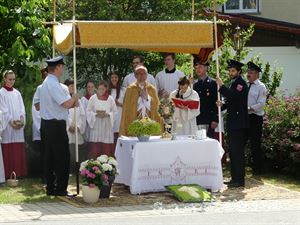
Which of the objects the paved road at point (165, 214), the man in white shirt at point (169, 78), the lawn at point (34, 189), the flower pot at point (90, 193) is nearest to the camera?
the paved road at point (165, 214)

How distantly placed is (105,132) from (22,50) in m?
2.31

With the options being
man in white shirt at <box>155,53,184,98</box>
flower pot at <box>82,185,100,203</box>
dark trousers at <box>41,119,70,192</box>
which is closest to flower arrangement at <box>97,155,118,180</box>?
flower pot at <box>82,185,100,203</box>

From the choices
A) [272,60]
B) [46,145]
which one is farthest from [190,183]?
[272,60]

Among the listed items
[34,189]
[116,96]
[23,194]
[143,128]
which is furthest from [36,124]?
[143,128]

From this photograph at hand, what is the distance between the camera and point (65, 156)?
42.4 feet

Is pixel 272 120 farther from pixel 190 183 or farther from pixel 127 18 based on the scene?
pixel 127 18

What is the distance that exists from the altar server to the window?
574 inches

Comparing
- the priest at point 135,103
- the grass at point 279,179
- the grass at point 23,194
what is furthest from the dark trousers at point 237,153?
the grass at point 23,194

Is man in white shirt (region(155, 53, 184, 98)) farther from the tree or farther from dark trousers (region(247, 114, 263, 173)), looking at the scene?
the tree

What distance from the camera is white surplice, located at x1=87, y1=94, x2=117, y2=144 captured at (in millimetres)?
15412

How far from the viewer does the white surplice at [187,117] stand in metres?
14.3

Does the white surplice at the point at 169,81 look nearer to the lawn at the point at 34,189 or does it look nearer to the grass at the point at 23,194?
the lawn at the point at 34,189

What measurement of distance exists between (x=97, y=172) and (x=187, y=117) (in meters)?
2.68

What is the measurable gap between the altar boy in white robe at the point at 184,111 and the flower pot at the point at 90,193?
2.37 meters
